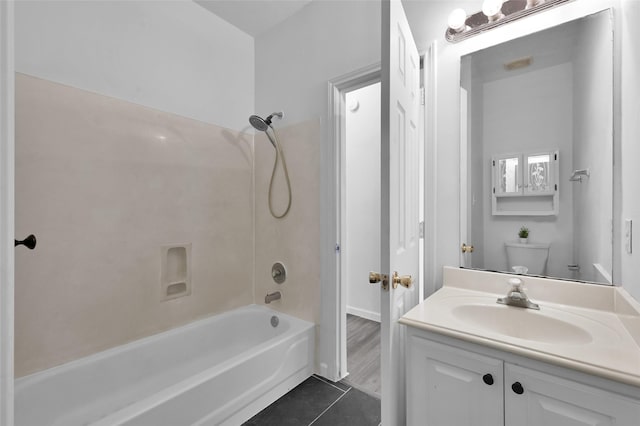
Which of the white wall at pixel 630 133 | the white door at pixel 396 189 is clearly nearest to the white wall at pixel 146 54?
the white door at pixel 396 189

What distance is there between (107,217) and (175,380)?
110 centimetres

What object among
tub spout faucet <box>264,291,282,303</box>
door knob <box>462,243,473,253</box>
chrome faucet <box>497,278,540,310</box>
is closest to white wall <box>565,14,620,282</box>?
chrome faucet <box>497,278,540,310</box>

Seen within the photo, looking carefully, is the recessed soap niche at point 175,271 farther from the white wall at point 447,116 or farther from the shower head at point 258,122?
the white wall at point 447,116

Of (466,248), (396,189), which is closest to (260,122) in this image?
(396,189)

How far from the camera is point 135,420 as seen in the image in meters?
1.16

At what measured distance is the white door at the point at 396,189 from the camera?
99cm

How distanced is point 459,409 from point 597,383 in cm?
42

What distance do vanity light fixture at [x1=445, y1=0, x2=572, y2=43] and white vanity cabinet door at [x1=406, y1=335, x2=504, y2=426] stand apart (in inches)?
58.1

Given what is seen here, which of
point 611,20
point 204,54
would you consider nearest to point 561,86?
point 611,20

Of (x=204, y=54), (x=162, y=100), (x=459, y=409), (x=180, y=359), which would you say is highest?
(x=204, y=54)

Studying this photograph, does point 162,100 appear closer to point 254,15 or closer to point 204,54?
point 204,54

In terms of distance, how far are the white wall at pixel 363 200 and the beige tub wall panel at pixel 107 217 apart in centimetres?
142

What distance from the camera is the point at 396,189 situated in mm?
1069

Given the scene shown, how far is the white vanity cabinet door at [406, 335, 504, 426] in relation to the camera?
93 centimetres
